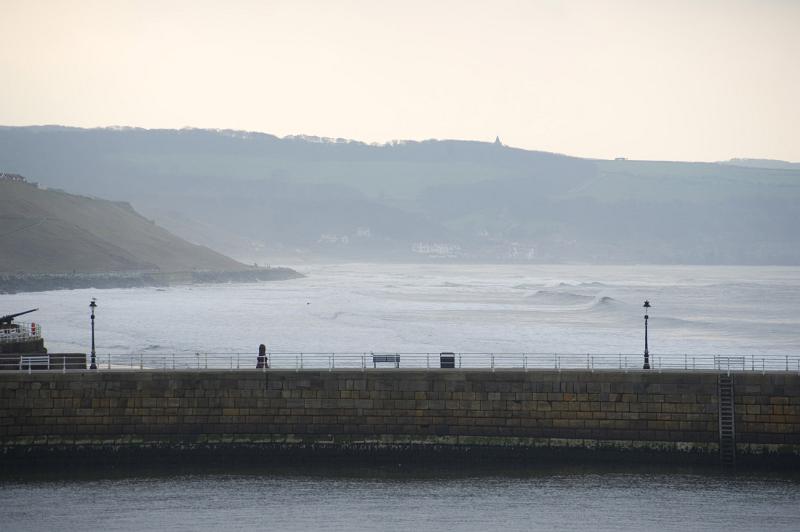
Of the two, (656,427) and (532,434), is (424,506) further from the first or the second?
(656,427)

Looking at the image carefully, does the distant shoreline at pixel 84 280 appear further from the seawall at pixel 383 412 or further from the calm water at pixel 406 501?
the calm water at pixel 406 501

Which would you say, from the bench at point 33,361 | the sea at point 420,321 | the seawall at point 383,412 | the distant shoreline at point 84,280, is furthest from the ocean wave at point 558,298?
the bench at point 33,361

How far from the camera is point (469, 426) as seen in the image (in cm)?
3881

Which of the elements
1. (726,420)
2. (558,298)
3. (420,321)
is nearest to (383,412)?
(726,420)

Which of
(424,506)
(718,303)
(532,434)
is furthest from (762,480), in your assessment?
(718,303)

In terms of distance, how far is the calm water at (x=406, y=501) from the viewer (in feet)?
108

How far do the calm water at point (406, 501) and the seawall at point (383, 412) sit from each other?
3.58 feet

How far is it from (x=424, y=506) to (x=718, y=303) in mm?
99992

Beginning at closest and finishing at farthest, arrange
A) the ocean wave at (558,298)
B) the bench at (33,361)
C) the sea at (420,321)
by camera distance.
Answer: the bench at (33,361), the sea at (420,321), the ocean wave at (558,298)

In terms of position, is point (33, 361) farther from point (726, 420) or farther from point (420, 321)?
point (420, 321)

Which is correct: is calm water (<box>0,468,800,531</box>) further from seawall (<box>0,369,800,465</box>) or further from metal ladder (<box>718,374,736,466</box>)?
seawall (<box>0,369,800,465</box>)

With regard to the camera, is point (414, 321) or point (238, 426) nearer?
point (238, 426)

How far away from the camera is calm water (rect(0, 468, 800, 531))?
3297cm

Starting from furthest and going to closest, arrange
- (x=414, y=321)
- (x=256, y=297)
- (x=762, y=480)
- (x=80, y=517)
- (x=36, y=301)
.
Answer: (x=256, y=297) < (x=36, y=301) < (x=414, y=321) < (x=762, y=480) < (x=80, y=517)
